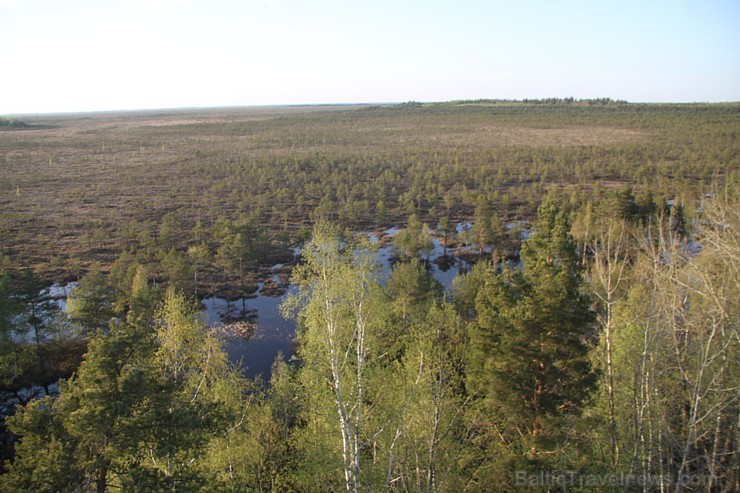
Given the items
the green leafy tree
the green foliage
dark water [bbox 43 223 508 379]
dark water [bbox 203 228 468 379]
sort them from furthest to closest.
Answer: dark water [bbox 43 223 508 379] → dark water [bbox 203 228 468 379] → the green foliage → the green leafy tree

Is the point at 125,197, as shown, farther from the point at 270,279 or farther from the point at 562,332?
the point at 562,332

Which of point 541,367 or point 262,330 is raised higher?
point 541,367

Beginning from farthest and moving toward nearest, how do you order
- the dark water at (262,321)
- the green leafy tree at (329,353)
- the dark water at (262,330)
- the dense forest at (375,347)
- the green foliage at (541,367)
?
the dark water at (262,321) → the dark water at (262,330) → the green foliage at (541,367) → the green leafy tree at (329,353) → the dense forest at (375,347)

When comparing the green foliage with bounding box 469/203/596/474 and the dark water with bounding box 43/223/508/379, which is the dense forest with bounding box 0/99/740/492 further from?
the dark water with bounding box 43/223/508/379

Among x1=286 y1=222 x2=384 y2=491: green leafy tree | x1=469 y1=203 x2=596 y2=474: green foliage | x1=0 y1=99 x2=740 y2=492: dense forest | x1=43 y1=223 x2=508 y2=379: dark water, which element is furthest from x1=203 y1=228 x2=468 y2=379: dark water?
x1=469 y1=203 x2=596 y2=474: green foliage

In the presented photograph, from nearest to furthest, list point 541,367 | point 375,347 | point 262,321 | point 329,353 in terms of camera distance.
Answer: point 329,353
point 541,367
point 375,347
point 262,321

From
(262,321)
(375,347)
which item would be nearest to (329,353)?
(375,347)

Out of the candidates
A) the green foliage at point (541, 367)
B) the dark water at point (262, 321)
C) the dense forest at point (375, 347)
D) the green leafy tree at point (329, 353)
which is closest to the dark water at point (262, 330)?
the dark water at point (262, 321)

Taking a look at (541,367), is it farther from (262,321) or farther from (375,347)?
(262,321)

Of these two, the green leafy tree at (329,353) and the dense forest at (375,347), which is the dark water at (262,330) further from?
the green leafy tree at (329,353)
